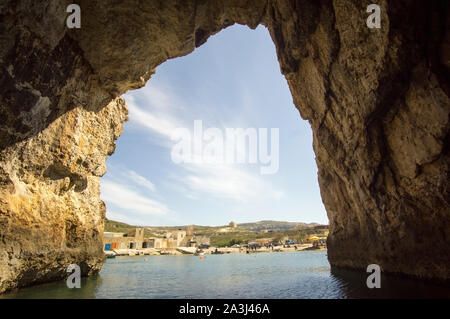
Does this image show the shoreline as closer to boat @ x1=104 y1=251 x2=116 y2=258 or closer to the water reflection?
Answer: boat @ x1=104 y1=251 x2=116 y2=258

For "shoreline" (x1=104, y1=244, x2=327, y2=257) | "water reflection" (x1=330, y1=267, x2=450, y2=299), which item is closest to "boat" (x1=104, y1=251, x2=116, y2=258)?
"shoreline" (x1=104, y1=244, x2=327, y2=257)

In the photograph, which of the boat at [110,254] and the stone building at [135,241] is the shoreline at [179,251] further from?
the stone building at [135,241]

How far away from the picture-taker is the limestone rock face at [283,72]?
10.6m

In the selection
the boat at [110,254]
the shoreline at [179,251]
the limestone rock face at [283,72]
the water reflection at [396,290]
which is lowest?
the shoreline at [179,251]

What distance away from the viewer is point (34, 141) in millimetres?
12008

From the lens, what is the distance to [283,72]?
1956cm

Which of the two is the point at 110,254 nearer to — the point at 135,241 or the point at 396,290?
the point at 135,241

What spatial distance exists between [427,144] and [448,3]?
6.21m

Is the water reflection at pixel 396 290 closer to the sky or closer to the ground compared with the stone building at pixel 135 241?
closer to the sky

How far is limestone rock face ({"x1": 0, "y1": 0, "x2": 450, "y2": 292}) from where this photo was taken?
10.6 metres

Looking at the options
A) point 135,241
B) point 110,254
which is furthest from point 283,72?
point 135,241

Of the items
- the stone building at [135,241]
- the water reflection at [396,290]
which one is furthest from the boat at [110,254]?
the water reflection at [396,290]
